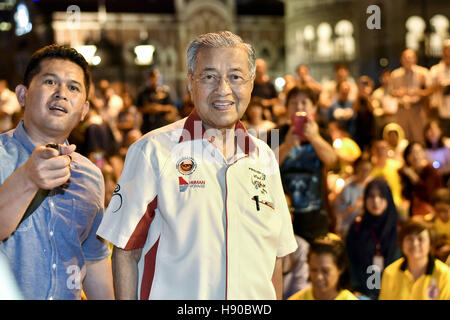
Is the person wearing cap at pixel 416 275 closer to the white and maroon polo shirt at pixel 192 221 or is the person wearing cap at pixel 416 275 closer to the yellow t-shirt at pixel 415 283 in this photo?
the yellow t-shirt at pixel 415 283

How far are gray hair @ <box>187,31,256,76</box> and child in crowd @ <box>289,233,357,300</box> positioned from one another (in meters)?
2.42

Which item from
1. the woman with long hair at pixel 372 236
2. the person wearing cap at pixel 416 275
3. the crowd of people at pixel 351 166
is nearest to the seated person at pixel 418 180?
the crowd of people at pixel 351 166

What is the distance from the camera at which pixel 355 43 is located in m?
42.4

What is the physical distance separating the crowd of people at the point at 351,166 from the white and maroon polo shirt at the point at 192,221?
1.44 metres

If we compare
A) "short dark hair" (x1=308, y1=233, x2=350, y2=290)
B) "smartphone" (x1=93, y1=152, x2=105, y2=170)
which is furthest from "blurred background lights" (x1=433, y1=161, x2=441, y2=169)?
"smartphone" (x1=93, y1=152, x2=105, y2=170)

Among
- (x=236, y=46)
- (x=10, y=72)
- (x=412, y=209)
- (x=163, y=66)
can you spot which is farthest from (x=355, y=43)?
(x=236, y=46)

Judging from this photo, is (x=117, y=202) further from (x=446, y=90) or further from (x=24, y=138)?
(x=446, y=90)

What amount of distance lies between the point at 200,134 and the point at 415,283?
2.92 metres

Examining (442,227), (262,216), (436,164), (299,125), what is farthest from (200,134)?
(436,164)

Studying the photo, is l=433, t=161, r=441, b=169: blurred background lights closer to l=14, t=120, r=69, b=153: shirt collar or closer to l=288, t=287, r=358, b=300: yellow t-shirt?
l=288, t=287, r=358, b=300: yellow t-shirt

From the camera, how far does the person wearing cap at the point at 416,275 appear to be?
4.78 meters

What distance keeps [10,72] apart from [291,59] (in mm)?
27521

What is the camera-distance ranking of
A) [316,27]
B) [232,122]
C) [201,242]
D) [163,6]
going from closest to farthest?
[201,242] → [232,122] → [316,27] → [163,6]

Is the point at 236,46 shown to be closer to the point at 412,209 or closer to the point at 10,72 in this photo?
the point at 412,209
